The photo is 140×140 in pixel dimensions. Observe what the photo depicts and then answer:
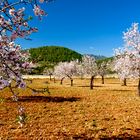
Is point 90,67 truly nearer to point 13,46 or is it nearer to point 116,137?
point 116,137

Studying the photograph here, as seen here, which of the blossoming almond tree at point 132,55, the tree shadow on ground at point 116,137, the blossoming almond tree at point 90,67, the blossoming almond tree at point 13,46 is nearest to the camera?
the blossoming almond tree at point 13,46

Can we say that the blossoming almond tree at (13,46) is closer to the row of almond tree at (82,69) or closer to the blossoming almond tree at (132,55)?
the blossoming almond tree at (132,55)

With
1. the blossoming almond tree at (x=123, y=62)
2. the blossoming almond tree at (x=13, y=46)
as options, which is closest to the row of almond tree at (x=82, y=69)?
the blossoming almond tree at (x=123, y=62)

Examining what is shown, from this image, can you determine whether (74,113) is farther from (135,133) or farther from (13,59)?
(13,59)

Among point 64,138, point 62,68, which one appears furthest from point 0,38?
point 62,68

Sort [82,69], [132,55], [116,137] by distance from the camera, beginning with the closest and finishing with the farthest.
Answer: [116,137], [132,55], [82,69]

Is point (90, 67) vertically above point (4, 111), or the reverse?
point (90, 67)

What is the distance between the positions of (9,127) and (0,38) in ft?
33.3

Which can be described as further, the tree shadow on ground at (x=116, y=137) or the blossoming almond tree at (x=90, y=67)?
the blossoming almond tree at (x=90, y=67)

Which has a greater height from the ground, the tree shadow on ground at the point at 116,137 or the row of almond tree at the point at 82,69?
the row of almond tree at the point at 82,69

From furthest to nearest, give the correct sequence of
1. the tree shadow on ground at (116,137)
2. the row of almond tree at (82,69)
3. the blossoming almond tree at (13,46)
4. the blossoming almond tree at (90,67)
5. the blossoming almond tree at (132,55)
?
the row of almond tree at (82,69), the blossoming almond tree at (90,67), the blossoming almond tree at (132,55), the tree shadow on ground at (116,137), the blossoming almond tree at (13,46)

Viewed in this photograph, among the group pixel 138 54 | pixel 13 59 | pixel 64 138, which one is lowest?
pixel 64 138

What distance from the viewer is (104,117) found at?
76.9 ft

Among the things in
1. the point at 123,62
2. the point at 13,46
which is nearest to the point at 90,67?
the point at 123,62
